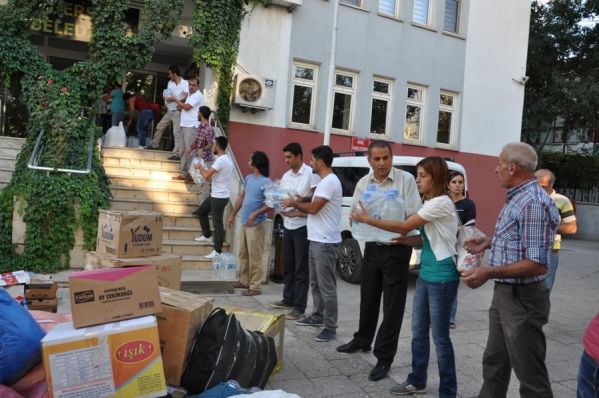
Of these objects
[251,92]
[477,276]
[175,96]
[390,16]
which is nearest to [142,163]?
[175,96]

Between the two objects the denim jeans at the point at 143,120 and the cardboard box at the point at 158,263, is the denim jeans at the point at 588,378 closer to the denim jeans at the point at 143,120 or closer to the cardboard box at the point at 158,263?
the cardboard box at the point at 158,263

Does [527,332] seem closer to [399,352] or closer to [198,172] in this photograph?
[399,352]

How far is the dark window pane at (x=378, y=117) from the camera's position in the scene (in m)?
14.9

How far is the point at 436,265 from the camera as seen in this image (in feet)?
12.2

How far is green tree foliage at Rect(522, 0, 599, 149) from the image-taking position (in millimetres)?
20203

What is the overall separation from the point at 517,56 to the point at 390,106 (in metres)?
5.09

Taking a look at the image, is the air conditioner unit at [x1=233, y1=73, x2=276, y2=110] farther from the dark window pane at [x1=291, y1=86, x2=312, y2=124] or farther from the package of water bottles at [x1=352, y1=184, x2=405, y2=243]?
the package of water bottles at [x1=352, y1=184, x2=405, y2=243]

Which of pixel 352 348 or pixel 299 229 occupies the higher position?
pixel 299 229

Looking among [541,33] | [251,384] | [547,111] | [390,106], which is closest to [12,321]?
[251,384]

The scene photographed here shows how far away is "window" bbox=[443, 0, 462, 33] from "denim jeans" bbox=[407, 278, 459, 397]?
1399cm

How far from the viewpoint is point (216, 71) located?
39.2 feet

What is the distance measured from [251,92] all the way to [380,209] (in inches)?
342

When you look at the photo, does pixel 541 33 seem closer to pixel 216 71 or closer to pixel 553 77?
pixel 553 77

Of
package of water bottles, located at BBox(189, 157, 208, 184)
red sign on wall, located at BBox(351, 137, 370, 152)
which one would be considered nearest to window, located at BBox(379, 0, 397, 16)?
red sign on wall, located at BBox(351, 137, 370, 152)
